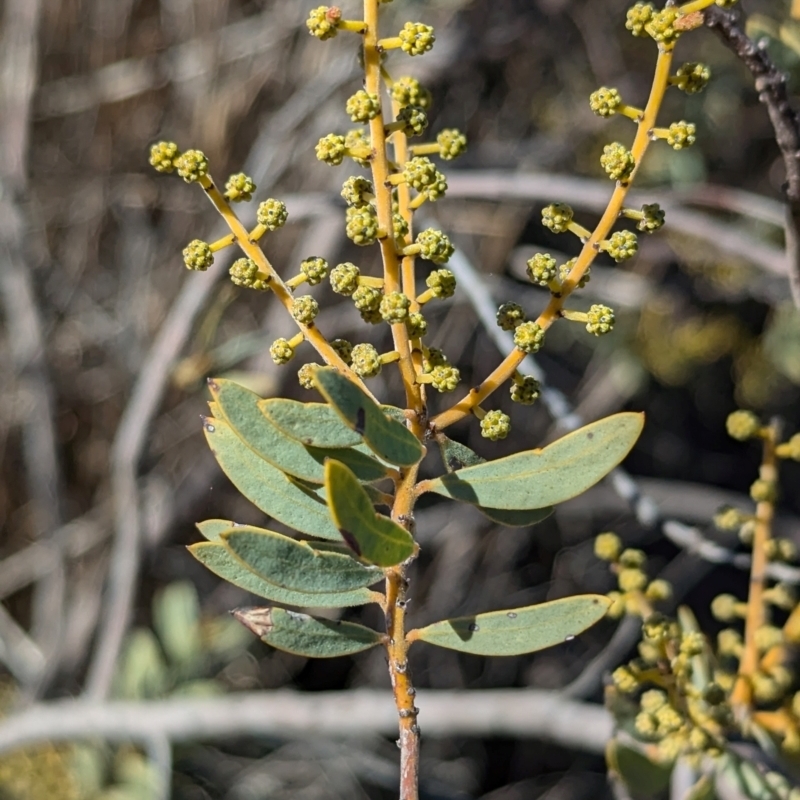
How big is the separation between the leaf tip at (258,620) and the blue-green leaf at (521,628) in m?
0.10

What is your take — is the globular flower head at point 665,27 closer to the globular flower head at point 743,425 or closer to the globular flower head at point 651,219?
the globular flower head at point 651,219

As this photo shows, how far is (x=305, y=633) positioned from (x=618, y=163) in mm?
406

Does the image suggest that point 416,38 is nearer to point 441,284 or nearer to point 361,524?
point 441,284

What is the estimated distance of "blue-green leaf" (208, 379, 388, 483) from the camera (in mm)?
570

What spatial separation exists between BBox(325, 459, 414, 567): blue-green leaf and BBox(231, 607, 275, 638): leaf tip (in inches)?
5.6

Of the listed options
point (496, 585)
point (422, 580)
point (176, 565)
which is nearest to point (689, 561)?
point (496, 585)

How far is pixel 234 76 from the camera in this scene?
→ 270 centimetres

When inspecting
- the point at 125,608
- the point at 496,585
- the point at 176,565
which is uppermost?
the point at 125,608

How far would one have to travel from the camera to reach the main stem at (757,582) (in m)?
0.91

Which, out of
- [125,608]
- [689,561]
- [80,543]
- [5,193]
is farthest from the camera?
[689,561]

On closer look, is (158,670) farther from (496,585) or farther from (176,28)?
(176,28)

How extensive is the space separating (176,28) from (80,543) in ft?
5.30

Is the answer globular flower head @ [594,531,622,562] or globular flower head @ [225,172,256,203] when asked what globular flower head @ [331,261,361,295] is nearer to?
globular flower head @ [225,172,256,203]

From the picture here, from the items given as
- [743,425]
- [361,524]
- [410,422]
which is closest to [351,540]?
[361,524]
